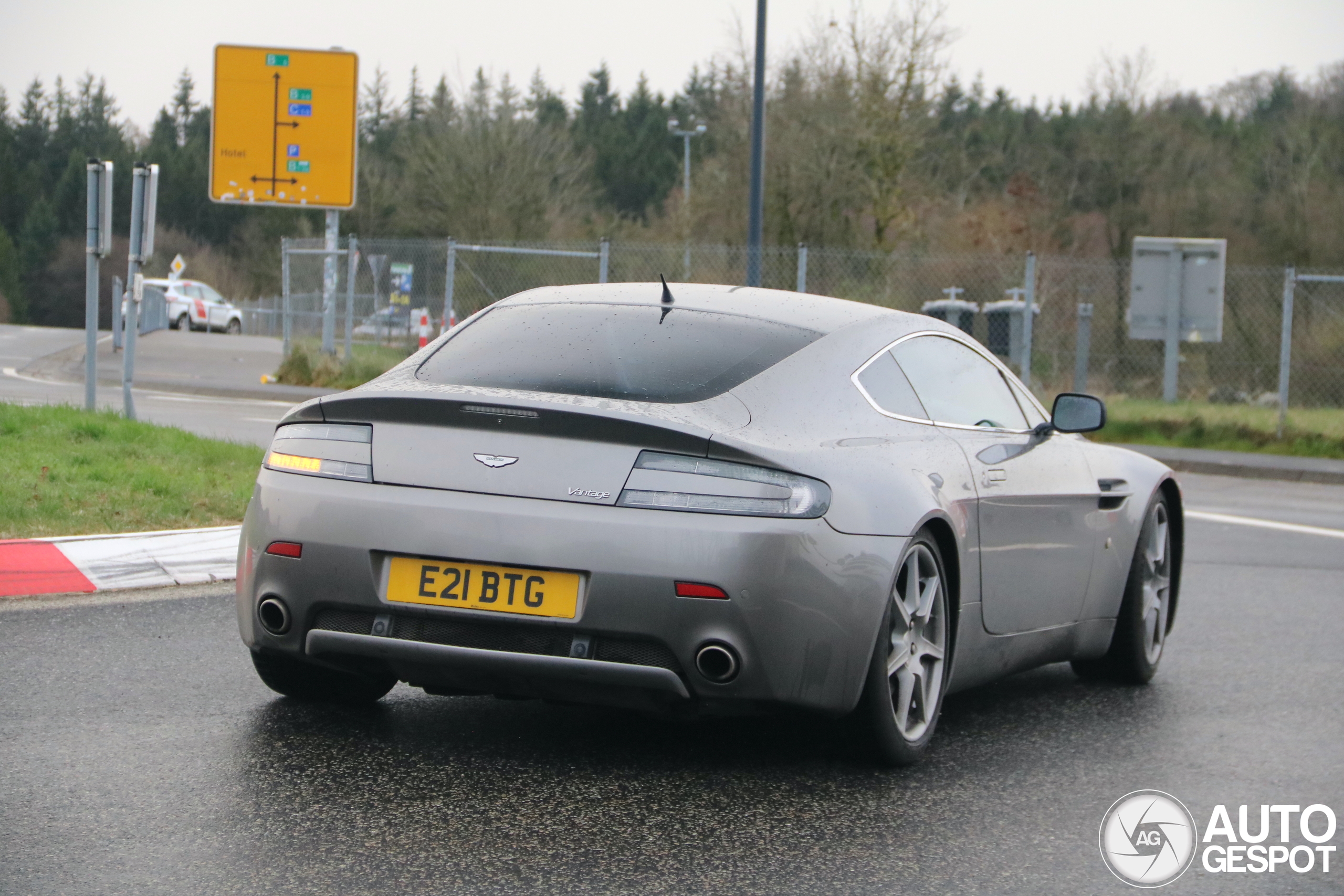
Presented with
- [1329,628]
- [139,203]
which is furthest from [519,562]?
[139,203]

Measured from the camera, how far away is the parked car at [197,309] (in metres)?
53.0

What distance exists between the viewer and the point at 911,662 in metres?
4.62

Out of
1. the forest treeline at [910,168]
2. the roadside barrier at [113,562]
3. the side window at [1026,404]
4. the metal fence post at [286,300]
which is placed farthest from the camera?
the forest treeline at [910,168]

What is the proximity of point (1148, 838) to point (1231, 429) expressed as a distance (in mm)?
16082

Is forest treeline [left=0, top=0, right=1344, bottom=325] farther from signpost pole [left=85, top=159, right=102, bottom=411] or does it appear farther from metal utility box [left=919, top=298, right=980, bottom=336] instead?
signpost pole [left=85, top=159, right=102, bottom=411]

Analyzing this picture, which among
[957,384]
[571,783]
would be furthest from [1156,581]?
[571,783]

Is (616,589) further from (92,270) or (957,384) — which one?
(92,270)

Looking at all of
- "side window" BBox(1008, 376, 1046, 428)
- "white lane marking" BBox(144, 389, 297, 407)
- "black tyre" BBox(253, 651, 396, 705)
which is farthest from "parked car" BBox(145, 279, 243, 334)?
"black tyre" BBox(253, 651, 396, 705)

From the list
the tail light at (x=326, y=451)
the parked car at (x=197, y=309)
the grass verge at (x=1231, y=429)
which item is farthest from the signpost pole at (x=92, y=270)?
the parked car at (x=197, y=309)

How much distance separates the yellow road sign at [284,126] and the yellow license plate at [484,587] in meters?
20.8

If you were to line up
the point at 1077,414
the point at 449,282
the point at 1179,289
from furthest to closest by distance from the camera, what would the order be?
1. the point at 449,282
2. the point at 1179,289
3. the point at 1077,414

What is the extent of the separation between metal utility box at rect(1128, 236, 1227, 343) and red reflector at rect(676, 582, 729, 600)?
1707 cm

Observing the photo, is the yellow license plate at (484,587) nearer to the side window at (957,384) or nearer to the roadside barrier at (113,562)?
the side window at (957,384)

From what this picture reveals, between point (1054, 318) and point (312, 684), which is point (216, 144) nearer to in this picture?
point (1054, 318)
